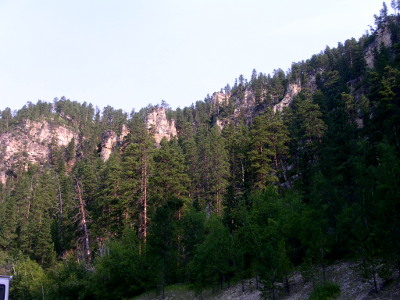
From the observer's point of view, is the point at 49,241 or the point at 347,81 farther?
the point at 347,81

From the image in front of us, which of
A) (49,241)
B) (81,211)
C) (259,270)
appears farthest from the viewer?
(49,241)

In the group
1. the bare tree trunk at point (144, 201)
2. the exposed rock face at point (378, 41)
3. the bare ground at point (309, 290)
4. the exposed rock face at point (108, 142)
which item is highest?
the exposed rock face at point (378, 41)

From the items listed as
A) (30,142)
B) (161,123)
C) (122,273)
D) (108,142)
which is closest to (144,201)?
(122,273)

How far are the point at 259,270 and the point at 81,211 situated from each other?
2994 cm

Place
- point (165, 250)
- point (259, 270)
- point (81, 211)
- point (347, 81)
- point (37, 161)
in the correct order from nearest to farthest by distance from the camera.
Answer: point (259, 270) < point (165, 250) < point (81, 211) < point (347, 81) < point (37, 161)

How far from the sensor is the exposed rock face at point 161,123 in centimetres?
12100

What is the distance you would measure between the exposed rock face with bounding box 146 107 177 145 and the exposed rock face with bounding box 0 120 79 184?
34604 millimetres

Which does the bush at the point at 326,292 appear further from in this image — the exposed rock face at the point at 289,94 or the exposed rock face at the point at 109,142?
the exposed rock face at the point at 109,142

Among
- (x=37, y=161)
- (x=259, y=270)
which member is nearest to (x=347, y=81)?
(x=259, y=270)

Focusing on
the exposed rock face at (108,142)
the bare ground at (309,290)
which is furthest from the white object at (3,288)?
the exposed rock face at (108,142)

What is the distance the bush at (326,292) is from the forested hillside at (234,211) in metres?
1.96

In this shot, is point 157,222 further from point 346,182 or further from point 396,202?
point 396,202

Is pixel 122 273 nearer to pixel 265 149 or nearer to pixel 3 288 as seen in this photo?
pixel 265 149

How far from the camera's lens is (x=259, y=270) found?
23.1m
